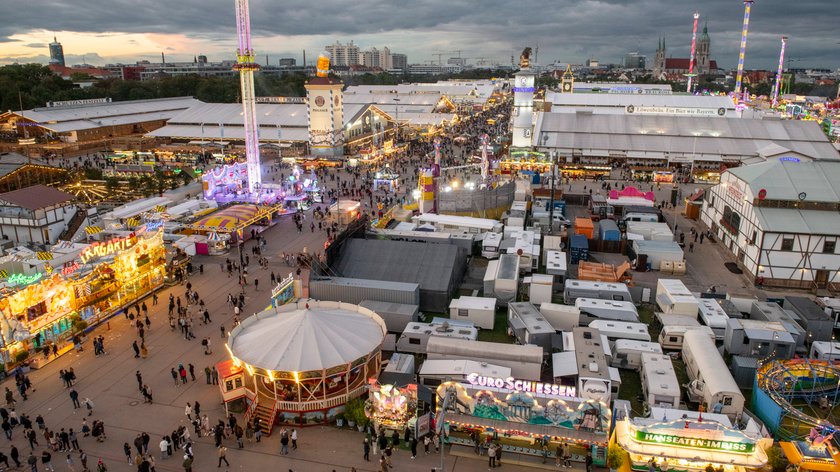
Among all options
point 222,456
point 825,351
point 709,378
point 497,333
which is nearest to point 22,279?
point 222,456

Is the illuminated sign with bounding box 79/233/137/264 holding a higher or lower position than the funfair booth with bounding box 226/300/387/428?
higher

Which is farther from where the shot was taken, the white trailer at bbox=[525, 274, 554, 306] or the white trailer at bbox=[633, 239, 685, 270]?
the white trailer at bbox=[633, 239, 685, 270]

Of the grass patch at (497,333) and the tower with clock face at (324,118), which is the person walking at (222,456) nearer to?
the grass patch at (497,333)

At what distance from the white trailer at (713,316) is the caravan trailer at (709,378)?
2302 mm

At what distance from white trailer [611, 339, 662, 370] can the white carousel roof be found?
820 centimetres

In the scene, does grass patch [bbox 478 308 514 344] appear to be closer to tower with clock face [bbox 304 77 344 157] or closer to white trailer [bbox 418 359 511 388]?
white trailer [bbox 418 359 511 388]

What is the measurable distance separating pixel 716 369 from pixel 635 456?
16.7 ft

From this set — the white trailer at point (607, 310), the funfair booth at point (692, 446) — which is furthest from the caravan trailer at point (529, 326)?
the funfair booth at point (692, 446)

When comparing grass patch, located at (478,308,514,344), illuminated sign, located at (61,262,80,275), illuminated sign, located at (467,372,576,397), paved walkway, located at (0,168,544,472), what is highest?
illuminated sign, located at (61,262,80,275)

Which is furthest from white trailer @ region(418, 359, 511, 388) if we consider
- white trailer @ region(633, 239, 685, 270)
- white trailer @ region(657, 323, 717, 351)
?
white trailer @ region(633, 239, 685, 270)

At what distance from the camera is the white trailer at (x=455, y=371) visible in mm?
17297

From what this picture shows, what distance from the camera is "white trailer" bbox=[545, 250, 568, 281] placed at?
2694 cm

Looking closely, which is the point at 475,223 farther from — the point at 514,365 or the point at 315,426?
the point at 315,426

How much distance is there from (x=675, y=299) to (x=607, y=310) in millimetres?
2834
